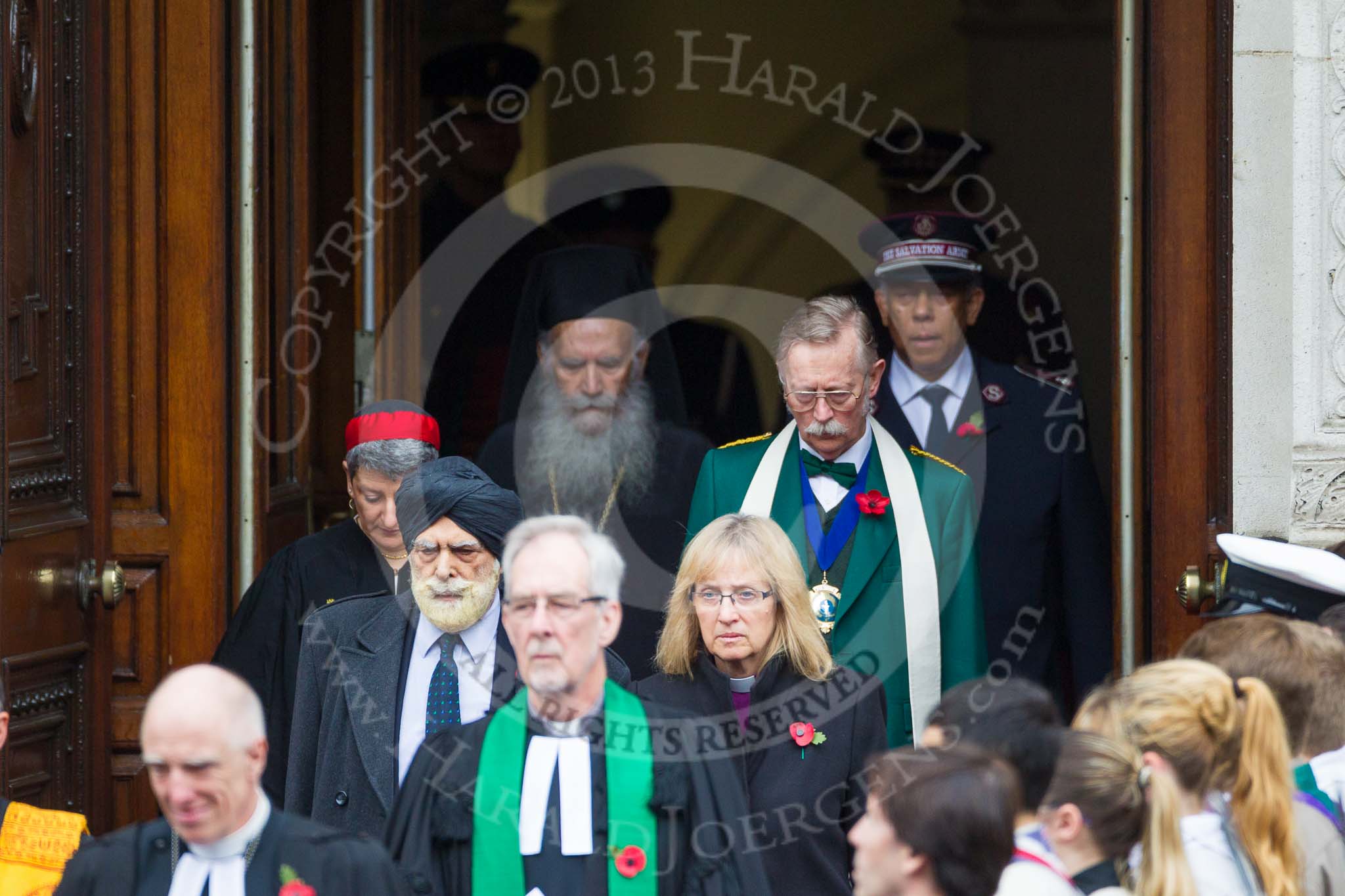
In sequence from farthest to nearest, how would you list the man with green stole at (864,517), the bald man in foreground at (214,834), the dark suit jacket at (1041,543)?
the dark suit jacket at (1041,543) → the man with green stole at (864,517) → the bald man in foreground at (214,834)

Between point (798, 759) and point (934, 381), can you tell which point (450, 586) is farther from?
point (934, 381)

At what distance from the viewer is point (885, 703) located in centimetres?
464

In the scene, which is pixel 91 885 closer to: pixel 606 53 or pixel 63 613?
pixel 63 613

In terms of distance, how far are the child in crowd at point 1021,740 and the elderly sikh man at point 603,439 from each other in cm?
217

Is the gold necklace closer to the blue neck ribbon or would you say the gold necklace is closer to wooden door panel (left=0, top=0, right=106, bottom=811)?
the blue neck ribbon

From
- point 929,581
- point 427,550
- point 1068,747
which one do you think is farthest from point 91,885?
point 929,581

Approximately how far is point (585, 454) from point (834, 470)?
1.21 metres

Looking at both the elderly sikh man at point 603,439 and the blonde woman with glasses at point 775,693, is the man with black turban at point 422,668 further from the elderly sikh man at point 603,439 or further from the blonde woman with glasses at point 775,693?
the elderly sikh man at point 603,439

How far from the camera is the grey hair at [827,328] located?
470 cm

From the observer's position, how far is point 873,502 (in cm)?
481

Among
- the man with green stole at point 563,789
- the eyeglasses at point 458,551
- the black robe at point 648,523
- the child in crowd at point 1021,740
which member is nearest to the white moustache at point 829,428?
the black robe at point 648,523

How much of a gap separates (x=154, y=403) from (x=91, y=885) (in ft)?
8.39

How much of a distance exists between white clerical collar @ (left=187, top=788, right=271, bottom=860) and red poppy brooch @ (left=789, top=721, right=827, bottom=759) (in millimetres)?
1401

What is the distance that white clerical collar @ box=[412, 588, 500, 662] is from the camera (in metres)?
4.14
